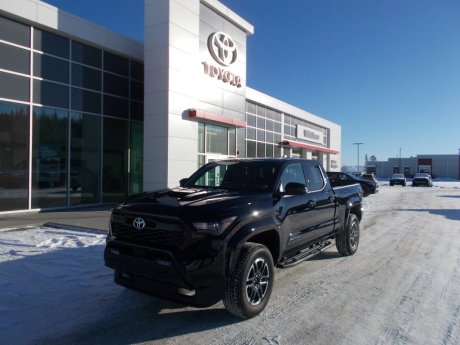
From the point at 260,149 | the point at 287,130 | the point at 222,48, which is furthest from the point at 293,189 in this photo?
the point at 287,130

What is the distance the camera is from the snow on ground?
3947mm

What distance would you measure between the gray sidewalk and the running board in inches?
216

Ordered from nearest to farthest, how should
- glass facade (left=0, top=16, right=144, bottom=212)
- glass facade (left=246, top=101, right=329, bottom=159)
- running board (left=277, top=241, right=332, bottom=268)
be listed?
running board (left=277, top=241, right=332, bottom=268)
glass facade (left=0, top=16, right=144, bottom=212)
glass facade (left=246, top=101, right=329, bottom=159)

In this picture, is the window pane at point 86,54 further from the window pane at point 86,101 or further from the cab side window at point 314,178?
the cab side window at point 314,178

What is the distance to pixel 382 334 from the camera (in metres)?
3.84

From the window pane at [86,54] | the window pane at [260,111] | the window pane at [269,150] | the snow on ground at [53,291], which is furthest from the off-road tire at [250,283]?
the window pane at [269,150]

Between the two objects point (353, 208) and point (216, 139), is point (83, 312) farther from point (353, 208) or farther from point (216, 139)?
point (216, 139)

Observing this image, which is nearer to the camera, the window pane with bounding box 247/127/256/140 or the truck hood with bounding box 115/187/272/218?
the truck hood with bounding box 115/187/272/218

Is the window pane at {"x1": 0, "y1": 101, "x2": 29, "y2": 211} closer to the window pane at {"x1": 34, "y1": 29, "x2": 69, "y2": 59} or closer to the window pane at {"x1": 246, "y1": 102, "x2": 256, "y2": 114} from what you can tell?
the window pane at {"x1": 34, "y1": 29, "x2": 69, "y2": 59}

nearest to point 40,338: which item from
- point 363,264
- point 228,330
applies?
point 228,330

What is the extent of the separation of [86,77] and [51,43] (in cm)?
168

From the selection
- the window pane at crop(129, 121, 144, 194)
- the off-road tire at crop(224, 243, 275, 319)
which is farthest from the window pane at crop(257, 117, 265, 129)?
the off-road tire at crop(224, 243, 275, 319)

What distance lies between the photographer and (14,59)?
11.8m

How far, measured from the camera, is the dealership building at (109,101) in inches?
472
